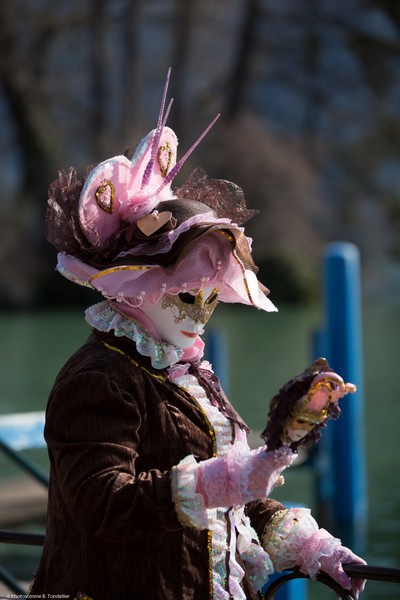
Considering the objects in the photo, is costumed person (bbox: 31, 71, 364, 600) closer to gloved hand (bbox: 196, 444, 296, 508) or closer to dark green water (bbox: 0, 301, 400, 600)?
gloved hand (bbox: 196, 444, 296, 508)

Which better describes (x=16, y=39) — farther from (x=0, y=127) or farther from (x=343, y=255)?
(x=343, y=255)

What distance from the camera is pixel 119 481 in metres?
1.84

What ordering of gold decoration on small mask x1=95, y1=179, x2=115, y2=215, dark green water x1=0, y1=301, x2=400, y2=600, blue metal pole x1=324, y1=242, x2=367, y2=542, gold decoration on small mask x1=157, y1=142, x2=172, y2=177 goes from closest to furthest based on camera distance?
1. gold decoration on small mask x1=95, y1=179, x2=115, y2=215
2. gold decoration on small mask x1=157, y1=142, x2=172, y2=177
3. blue metal pole x1=324, y1=242, x2=367, y2=542
4. dark green water x1=0, y1=301, x2=400, y2=600

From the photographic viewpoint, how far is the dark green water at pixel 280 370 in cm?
768

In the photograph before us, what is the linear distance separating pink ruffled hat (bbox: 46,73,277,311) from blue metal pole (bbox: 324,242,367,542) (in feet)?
13.8

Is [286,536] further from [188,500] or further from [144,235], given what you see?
[144,235]

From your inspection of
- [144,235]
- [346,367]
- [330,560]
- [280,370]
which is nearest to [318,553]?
[330,560]

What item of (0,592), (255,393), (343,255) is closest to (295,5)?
(255,393)

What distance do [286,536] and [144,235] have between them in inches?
25.9

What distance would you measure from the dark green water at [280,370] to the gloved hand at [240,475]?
13.9 feet

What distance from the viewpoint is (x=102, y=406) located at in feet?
6.27

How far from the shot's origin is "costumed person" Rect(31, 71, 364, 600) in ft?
6.04

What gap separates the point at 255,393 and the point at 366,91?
17033 millimetres

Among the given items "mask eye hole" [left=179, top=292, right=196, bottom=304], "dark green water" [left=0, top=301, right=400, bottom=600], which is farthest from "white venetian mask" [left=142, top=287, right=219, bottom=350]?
"dark green water" [left=0, top=301, right=400, bottom=600]
